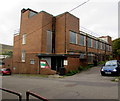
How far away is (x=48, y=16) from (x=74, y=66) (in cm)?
1079

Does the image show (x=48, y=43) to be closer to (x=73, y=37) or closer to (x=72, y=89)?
(x=73, y=37)

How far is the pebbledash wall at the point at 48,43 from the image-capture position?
65.5 ft

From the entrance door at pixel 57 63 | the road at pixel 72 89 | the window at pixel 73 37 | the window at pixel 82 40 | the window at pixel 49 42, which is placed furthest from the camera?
the window at pixel 82 40

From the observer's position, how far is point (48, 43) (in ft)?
73.9

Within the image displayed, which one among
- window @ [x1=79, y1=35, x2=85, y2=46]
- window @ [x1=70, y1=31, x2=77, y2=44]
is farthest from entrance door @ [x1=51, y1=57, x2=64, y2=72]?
window @ [x1=79, y1=35, x2=85, y2=46]

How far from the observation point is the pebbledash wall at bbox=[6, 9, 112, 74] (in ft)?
65.5

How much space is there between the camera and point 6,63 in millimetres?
29734

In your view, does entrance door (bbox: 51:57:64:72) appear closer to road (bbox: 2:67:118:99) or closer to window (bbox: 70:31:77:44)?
window (bbox: 70:31:77:44)

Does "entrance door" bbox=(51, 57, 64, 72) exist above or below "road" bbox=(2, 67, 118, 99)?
above

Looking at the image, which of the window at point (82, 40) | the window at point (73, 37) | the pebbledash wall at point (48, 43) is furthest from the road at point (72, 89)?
the window at point (82, 40)

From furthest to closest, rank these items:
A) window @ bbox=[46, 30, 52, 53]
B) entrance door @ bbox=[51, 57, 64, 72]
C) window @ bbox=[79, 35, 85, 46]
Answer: window @ bbox=[79, 35, 85, 46], window @ bbox=[46, 30, 52, 53], entrance door @ bbox=[51, 57, 64, 72]

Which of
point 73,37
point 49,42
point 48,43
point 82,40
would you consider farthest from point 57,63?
point 82,40

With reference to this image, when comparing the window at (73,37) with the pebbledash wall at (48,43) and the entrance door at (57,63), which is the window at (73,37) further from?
the entrance door at (57,63)

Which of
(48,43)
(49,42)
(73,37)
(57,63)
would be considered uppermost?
(73,37)
